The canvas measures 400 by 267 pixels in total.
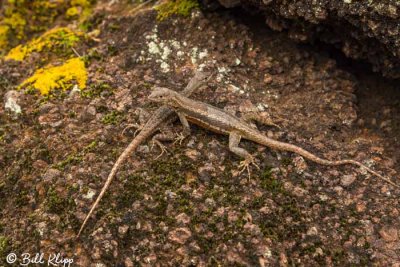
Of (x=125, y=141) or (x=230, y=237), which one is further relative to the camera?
(x=125, y=141)

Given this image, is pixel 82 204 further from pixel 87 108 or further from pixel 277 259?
pixel 277 259

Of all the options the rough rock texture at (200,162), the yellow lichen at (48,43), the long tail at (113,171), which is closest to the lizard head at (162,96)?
the rough rock texture at (200,162)

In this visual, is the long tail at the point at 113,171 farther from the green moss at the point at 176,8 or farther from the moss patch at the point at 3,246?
the green moss at the point at 176,8

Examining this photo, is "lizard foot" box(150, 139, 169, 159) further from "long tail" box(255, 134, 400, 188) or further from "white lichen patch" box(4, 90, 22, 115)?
"white lichen patch" box(4, 90, 22, 115)

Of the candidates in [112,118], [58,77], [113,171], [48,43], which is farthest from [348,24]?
[48,43]

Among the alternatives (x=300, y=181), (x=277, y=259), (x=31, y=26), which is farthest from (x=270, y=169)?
(x=31, y=26)

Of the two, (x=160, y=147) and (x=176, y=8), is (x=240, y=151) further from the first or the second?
(x=176, y=8)

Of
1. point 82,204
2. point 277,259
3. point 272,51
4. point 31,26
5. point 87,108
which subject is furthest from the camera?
point 31,26
